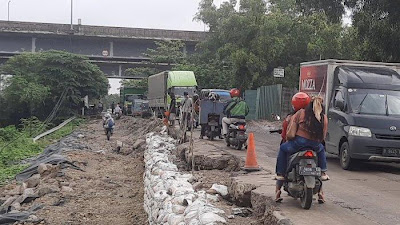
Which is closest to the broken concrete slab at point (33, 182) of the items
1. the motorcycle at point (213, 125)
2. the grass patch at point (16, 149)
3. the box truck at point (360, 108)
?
the grass patch at point (16, 149)

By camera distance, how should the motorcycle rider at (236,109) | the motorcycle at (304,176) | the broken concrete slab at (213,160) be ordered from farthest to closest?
the motorcycle rider at (236,109), the broken concrete slab at (213,160), the motorcycle at (304,176)

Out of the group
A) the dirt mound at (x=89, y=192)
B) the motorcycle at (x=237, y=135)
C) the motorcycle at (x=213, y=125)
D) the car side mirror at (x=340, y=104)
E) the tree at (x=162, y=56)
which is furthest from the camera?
the tree at (x=162, y=56)

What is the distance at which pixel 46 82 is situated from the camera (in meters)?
42.2

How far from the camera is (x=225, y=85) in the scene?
128ft

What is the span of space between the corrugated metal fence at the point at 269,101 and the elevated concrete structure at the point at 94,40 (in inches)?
768

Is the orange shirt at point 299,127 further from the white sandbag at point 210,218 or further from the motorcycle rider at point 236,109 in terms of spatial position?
the motorcycle rider at point 236,109

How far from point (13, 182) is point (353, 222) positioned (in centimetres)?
1163

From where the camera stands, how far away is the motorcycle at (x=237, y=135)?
45.0 feet

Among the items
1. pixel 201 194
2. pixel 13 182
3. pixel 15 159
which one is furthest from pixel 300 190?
pixel 15 159

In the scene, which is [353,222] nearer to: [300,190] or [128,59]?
[300,190]

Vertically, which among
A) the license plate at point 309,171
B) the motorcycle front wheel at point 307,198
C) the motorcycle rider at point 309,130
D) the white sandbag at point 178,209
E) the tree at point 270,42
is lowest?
the white sandbag at point 178,209

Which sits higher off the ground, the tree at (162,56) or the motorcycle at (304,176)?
the tree at (162,56)

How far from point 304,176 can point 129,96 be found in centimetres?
4385

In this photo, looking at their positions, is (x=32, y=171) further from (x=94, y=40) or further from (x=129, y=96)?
(x=94, y=40)
